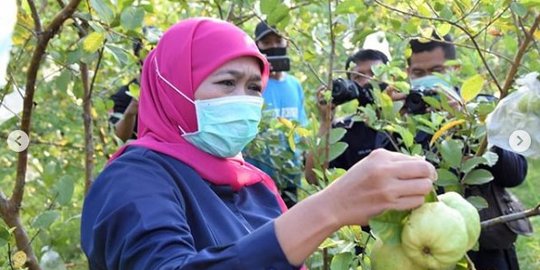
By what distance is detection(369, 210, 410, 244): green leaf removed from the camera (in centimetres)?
121

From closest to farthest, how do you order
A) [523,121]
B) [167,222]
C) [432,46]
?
[167,222] → [523,121] → [432,46]

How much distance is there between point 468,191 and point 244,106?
1.12 meters

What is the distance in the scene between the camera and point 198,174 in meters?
1.71

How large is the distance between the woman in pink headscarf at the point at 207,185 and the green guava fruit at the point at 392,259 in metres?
0.10

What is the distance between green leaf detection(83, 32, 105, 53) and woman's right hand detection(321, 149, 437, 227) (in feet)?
3.41

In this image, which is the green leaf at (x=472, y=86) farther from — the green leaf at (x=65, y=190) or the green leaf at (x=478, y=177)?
the green leaf at (x=65, y=190)

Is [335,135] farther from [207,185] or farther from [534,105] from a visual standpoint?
[534,105]

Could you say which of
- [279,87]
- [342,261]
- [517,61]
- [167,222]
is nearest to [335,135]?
[517,61]

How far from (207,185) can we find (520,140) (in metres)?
0.60

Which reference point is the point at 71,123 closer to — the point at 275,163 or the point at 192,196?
the point at 275,163

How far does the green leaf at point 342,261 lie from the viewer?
1.58m

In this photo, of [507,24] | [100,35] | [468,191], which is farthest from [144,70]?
[468,191]

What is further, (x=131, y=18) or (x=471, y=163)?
(x=131, y=18)

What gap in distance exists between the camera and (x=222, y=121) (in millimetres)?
1843
